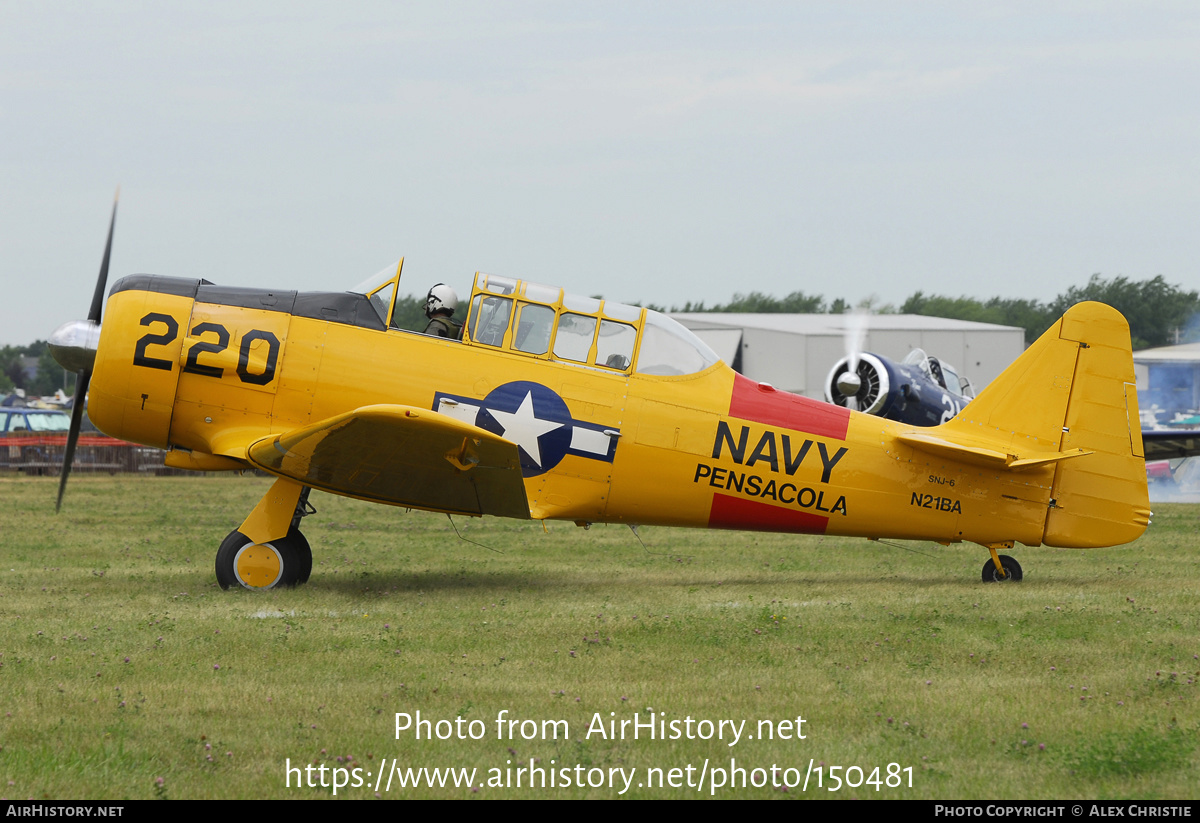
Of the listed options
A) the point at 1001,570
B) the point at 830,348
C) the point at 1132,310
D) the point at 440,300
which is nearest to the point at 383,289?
the point at 440,300

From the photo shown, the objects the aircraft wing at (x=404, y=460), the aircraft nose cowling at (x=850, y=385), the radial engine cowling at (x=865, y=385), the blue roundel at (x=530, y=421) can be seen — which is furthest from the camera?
the aircraft nose cowling at (x=850, y=385)

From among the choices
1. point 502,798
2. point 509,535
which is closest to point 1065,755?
point 502,798

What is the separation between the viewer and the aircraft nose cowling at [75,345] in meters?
9.72

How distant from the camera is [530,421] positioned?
Result: 9.51 m

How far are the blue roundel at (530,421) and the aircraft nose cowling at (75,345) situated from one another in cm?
365

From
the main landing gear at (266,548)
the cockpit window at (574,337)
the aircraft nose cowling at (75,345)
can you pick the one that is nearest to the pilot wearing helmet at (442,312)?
the cockpit window at (574,337)

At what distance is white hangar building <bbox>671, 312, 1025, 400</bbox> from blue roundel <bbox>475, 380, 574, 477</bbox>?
1129 inches

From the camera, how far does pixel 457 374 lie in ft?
30.9

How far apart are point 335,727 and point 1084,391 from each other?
8.00 m

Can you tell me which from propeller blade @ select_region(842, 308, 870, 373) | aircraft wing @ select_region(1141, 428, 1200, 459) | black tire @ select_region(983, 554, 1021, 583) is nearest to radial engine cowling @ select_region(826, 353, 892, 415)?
propeller blade @ select_region(842, 308, 870, 373)

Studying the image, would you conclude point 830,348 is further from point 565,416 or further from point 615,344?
point 565,416

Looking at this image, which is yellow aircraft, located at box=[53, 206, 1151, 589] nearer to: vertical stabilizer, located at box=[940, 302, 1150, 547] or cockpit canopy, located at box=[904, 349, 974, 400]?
vertical stabilizer, located at box=[940, 302, 1150, 547]

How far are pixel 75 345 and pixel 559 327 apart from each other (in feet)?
14.5

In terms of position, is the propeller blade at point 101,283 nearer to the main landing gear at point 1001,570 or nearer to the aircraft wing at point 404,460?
the aircraft wing at point 404,460
